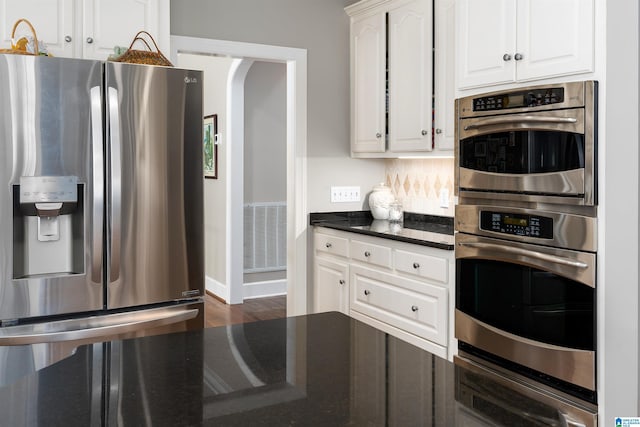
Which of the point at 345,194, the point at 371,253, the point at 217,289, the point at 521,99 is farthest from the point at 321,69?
the point at 217,289

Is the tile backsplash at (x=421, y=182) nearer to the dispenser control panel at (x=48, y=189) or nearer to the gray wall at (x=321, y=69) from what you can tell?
the gray wall at (x=321, y=69)

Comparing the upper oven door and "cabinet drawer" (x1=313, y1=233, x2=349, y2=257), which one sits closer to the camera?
the upper oven door

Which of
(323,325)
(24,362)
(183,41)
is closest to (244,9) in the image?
(183,41)

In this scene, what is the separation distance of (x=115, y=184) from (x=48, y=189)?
0.92 feet

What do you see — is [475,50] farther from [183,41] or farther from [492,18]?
[183,41]

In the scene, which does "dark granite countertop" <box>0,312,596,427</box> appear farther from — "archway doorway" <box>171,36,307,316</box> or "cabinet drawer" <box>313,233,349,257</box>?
"archway doorway" <box>171,36,307,316</box>

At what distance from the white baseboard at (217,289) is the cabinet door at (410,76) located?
104 inches

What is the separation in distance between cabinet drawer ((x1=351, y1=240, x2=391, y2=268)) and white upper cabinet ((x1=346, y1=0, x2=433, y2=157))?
66cm

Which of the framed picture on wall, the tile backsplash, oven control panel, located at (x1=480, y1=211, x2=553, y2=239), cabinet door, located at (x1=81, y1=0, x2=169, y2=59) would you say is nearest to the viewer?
oven control panel, located at (x1=480, y1=211, x2=553, y2=239)

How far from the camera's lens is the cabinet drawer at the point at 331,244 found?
3730 mm

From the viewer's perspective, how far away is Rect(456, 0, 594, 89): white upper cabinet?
2.17 m

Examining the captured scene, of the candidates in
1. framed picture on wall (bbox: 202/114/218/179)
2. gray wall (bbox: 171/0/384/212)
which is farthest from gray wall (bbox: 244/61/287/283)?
gray wall (bbox: 171/0/384/212)

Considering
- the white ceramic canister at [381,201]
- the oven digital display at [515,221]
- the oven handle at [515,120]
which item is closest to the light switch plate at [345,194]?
the white ceramic canister at [381,201]

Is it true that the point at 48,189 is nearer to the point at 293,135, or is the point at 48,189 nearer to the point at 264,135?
the point at 293,135
